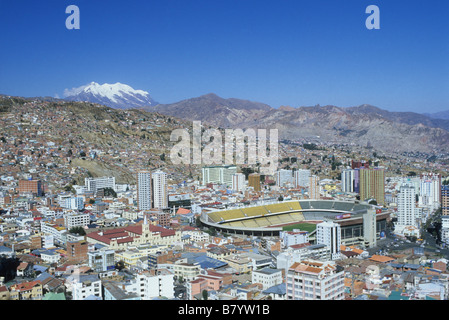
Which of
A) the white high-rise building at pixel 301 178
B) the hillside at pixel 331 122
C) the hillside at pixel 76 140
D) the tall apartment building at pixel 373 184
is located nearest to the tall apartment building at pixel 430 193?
the tall apartment building at pixel 373 184

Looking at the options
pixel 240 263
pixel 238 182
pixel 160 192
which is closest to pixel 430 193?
pixel 238 182

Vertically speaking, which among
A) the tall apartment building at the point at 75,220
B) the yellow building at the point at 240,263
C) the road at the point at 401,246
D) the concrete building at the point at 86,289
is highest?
the tall apartment building at the point at 75,220

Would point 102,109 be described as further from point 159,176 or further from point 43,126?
point 159,176

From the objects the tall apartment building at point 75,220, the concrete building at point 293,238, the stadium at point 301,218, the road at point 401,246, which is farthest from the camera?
the tall apartment building at point 75,220

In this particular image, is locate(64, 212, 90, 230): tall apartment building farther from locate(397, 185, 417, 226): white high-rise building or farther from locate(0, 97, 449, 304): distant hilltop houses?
locate(397, 185, 417, 226): white high-rise building

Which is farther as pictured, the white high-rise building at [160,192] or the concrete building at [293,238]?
the white high-rise building at [160,192]

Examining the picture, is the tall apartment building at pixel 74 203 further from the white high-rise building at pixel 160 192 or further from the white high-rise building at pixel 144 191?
the white high-rise building at pixel 160 192
